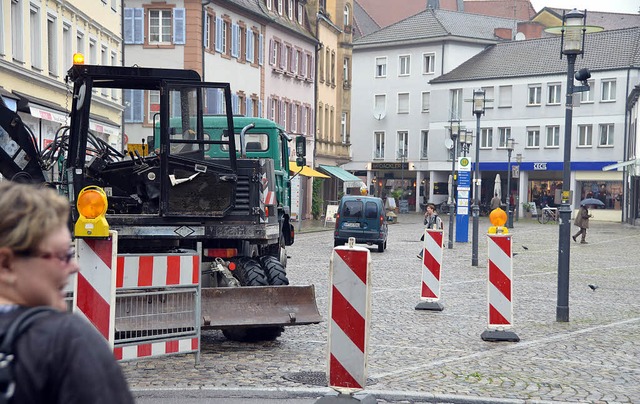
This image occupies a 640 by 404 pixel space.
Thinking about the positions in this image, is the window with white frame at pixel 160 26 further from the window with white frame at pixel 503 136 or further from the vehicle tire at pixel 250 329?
the window with white frame at pixel 503 136

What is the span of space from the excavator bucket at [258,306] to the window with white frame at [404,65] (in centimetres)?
7147

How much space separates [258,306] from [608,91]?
62.0 m

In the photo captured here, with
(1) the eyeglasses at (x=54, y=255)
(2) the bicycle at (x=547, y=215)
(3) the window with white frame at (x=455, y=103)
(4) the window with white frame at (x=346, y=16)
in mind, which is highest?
(4) the window with white frame at (x=346, y=16)

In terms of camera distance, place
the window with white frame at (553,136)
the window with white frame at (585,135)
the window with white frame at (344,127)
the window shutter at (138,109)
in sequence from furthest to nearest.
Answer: the window with white frame at (553,136) → the window with white frame at (344,127) → the window with white frame at (585,135) → the window shutter at (138,109)

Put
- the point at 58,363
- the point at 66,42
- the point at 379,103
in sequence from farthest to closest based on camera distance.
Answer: the point at 379,103
the point at 66,42
the point at 58,363

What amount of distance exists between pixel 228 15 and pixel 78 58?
123 ft

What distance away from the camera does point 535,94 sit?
7231 centimetres

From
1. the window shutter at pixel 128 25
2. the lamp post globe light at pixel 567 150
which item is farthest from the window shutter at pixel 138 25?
the lamp post globe light at pixel 567 150

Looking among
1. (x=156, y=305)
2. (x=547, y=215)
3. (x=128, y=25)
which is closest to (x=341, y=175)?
(x=547, y=215)

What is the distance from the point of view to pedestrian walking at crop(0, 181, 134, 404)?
2.24m

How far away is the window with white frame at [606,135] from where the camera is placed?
223 ft

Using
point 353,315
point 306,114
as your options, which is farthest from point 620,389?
point 306,114

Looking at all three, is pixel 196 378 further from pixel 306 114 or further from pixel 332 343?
pixel 306 114

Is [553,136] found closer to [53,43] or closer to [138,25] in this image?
[138,25]
